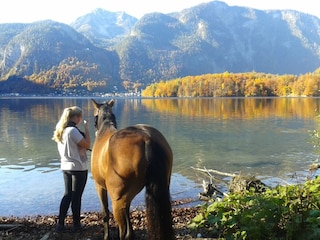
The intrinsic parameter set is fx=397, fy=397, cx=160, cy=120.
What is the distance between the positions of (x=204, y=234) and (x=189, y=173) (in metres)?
11.1

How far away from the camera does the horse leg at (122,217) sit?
5.82 meters

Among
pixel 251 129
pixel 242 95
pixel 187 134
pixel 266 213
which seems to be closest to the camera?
pixel 266 213

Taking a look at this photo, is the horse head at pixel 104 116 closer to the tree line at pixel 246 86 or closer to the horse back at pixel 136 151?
the horse back at pixel 136 151

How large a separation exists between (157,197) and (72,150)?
8.38 feet

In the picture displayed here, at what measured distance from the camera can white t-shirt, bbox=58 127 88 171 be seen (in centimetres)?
732

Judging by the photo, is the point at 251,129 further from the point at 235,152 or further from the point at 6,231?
the point at 6,231

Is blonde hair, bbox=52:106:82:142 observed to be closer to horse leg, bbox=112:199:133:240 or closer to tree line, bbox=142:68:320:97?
horse leg, bbox=112:199:133:240

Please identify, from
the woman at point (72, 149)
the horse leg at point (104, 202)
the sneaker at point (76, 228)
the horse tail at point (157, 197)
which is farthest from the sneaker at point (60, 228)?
the horse tail at point (157, 197)

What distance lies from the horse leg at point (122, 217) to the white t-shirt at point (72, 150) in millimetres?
1773

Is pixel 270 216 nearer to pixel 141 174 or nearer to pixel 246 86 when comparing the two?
pixel 141 174

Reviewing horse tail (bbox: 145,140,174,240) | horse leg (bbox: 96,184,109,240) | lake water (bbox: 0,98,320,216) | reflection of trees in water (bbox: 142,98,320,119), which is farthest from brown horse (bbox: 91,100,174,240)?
reflection of trees in water (bbox: 142,98,320,119)

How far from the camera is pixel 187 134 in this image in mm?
32906

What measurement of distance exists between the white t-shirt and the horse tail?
2319 millimetres

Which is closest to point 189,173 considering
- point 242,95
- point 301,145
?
point 301,145
